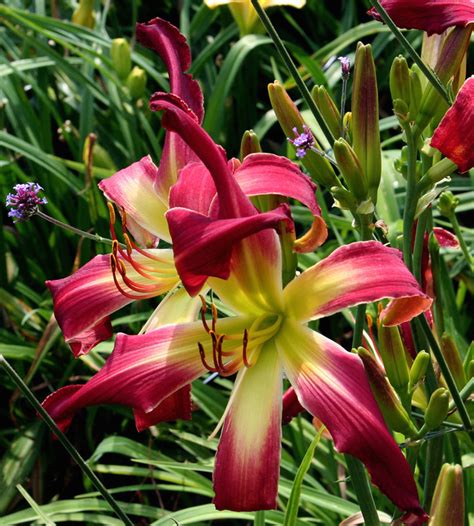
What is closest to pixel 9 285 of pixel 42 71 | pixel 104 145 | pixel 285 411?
pixel 104 145

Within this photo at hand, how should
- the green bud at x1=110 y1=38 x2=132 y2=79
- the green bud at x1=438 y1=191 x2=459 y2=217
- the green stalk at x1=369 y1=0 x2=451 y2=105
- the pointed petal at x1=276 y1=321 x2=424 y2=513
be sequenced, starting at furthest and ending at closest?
the green bud at x1=110 y1=38 x2=132 y2=79 < the green bud at x1=438 y1=191 x2=459 y2=217 < the green stalk at x1=369 y1=0 x2=451 y2=105 < the pointed petal at x1=276 y1=321 x2=424 y2=513

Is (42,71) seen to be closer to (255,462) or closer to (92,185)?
(92,185)

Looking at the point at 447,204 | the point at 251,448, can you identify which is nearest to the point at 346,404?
the point at 251,448

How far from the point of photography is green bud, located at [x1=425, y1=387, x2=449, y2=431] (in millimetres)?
792

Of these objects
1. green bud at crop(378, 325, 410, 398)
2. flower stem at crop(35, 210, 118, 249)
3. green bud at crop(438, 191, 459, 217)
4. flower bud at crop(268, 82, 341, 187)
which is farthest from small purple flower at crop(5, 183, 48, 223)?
green bud at crop(438, 191, 459, 217)

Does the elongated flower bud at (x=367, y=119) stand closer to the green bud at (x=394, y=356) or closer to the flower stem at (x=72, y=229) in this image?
the green bud at (x=394, y=356)

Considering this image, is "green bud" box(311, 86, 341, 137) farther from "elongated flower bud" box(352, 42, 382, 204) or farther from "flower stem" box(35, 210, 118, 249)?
"flower stem" box(35, 210, 118, 249)

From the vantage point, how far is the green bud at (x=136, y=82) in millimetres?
1978

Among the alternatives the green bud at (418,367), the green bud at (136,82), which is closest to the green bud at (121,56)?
the green bud at (136,82)

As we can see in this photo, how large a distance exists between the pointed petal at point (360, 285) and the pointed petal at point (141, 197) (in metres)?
0.18

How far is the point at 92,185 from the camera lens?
1.90 meters

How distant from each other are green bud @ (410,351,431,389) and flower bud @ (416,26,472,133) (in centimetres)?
22

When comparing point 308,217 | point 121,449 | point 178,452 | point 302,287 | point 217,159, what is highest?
point 217,159

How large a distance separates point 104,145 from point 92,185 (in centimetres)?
31
